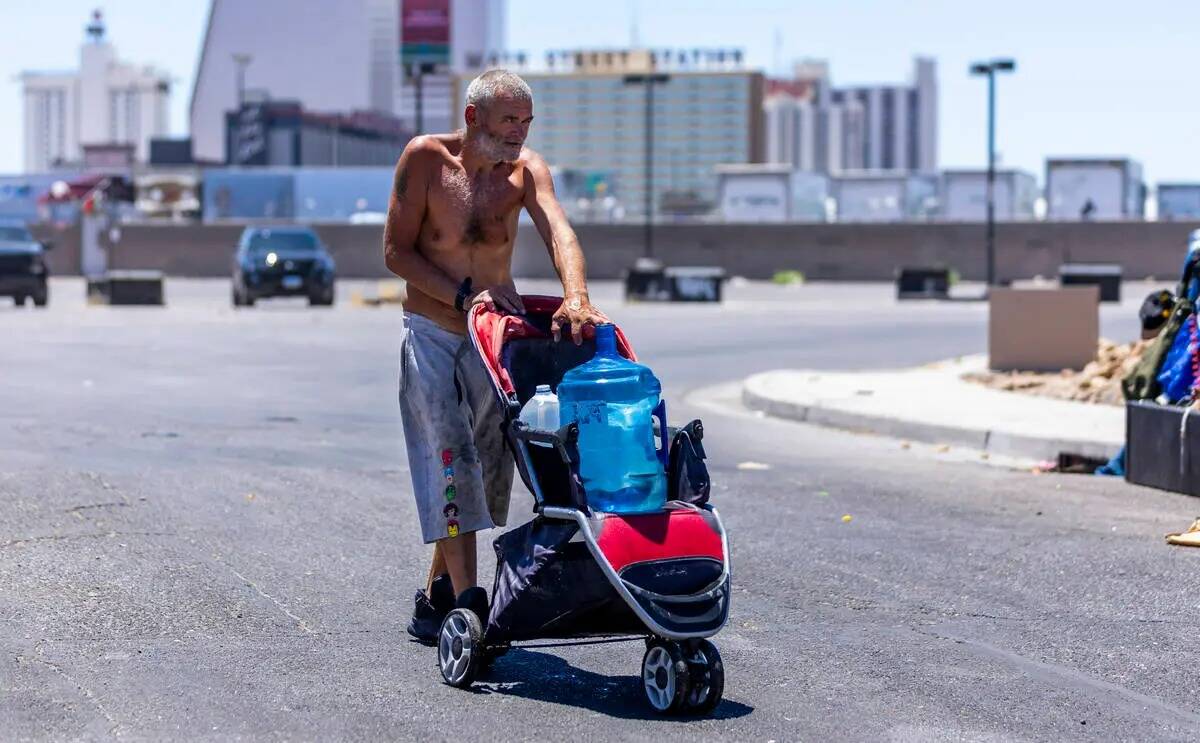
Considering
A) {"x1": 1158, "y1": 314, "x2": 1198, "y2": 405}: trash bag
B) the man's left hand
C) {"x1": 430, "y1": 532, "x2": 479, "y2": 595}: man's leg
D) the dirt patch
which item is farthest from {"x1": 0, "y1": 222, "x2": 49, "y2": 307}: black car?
the man's left hand

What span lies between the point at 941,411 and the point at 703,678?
10.4 meters

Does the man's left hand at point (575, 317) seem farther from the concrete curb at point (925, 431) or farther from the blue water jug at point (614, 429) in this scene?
the concrete curb at point (925, 431)

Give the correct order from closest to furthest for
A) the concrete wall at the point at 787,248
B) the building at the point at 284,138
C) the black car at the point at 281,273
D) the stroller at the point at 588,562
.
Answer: the stroller at the point at 588,562, the black car at the point at 281,273, the concrete wall at the point at 787,248, the building at the point at 284,138

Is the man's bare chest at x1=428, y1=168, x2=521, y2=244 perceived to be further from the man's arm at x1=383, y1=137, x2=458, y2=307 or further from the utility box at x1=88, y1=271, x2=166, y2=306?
the utility box at x1=88, y1=271, x2=166, y2=306

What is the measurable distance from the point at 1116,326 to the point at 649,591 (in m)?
27.3

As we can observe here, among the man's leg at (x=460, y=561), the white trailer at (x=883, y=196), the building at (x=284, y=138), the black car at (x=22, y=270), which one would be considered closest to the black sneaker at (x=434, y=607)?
the man's leg at (x=460, y=561)

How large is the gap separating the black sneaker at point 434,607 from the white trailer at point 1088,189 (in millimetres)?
64090

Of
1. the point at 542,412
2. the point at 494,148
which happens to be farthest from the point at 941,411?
the point at 542,412

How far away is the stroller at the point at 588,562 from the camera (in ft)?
18.1

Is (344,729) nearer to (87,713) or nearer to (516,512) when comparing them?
(87,713)

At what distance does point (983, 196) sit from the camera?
236ft

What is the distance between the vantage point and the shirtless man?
627 cm

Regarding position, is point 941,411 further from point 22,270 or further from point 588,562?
point 22,270

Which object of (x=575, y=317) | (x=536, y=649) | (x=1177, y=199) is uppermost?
(x=1177, y=199)
